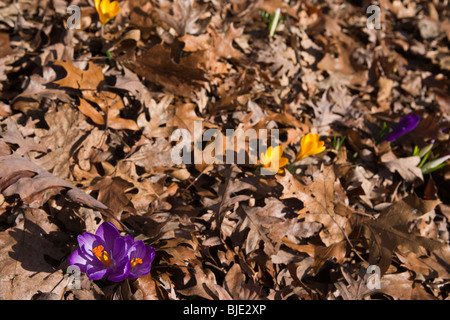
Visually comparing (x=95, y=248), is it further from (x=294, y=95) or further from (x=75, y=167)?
(x=294, y=95)

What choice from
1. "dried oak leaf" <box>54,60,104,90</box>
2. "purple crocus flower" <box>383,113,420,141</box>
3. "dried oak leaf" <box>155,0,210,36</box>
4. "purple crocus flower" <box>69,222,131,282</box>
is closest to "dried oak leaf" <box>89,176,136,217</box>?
"purple crocus flower" <box>69,222,131,282</box>

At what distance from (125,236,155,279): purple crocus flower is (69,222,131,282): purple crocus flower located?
31 millimetres

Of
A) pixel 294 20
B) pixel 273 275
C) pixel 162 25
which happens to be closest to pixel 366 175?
pixel 273 275

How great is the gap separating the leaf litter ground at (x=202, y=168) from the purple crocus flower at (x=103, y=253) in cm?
11

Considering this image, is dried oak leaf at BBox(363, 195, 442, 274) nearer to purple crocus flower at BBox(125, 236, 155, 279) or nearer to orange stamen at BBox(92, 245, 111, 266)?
purple crocus flower at BBox(125, 236, 155, 279)

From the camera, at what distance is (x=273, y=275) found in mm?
1888

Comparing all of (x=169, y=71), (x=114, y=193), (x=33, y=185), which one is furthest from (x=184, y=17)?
(x=33, y=185)

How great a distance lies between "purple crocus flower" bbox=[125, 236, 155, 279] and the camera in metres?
1.56

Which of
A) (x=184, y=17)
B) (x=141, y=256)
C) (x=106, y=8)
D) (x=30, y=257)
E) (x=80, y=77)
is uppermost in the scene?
(x=106, y=8)

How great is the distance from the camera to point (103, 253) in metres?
1.61

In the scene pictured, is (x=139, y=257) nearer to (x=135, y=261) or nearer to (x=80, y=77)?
(x=135, y=261)

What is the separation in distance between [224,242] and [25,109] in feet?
4.64

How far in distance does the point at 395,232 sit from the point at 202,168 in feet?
3.89

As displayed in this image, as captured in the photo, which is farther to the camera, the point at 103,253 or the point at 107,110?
the point at 107,110
